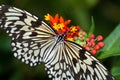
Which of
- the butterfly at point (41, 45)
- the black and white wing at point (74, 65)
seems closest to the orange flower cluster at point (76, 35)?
the butterfly at point (41, 45)

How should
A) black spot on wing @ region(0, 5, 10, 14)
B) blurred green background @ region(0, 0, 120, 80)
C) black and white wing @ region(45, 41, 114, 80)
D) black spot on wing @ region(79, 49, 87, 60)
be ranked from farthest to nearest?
blurred green background @ region(0, 0, 120, 80) → black spot on wing @ region(0, 5, 10, 14) → black spot on wing @ region(79, 49, 87, 60) → black and white wing @ region(45, 41, 114, 80)

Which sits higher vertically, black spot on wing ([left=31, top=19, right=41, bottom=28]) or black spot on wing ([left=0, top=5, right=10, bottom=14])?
black spot on wing ([left=0, top=5, right=10, bottom=14])

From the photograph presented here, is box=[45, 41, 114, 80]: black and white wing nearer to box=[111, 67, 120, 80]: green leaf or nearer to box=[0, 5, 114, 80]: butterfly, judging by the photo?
box=[0, 5, 114, 80]: butterfly

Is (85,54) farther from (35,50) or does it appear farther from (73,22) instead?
(73,22)

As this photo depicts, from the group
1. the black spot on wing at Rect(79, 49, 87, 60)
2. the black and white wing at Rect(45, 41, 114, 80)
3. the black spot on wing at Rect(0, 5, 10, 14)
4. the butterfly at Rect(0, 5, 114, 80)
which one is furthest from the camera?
the black spot on wing at Rect(0, 5, 10, 14)

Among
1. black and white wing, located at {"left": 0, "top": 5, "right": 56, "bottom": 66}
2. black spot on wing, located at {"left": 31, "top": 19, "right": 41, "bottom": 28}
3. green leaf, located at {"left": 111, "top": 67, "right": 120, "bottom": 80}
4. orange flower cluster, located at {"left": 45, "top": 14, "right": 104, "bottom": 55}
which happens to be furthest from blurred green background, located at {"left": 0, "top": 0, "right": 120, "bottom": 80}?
black spot on wing, located at {"left": 31, "top": 19, "right": 41, "bottom": 28}

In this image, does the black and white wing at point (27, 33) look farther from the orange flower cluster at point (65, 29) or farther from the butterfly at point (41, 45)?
the orange flower cluster at point (65, 29)

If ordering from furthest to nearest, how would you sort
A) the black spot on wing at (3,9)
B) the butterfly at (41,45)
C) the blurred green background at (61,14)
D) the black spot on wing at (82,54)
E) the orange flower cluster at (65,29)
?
the blurred green background at (61,14) → the orange flower cluster at (65,29) → the black spot on wing at (3,9) → the butterfly at (41,45) → the black spot on wing at (82,54)

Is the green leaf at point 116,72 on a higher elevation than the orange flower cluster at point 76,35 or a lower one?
lower
